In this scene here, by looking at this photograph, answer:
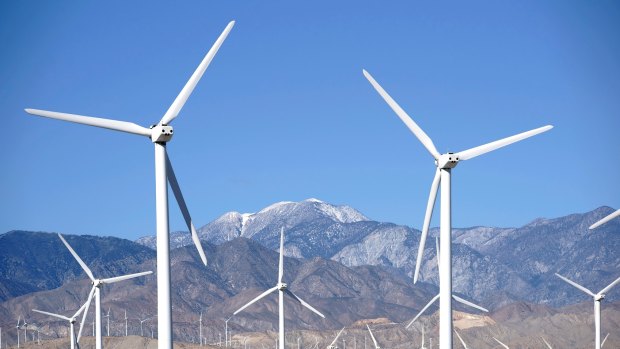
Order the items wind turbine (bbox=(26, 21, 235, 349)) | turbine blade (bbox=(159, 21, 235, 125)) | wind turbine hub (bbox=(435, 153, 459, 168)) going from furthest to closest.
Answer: wind turbine hub (bbox=(435, 153, 459, 168))
turbine blade (bbox=(159, 21, 235, 125))
wind turbine (bbox=(26, 21, 235, 349))

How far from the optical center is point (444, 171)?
6819cm

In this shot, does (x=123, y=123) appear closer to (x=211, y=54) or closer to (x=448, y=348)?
(x=211, y=54)

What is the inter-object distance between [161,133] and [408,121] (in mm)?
18095

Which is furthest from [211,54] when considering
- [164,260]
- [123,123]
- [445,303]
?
[445,303]

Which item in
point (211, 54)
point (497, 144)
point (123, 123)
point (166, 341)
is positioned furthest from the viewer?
point (497, 144)

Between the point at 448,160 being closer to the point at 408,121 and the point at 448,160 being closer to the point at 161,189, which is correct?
the point at 408,121

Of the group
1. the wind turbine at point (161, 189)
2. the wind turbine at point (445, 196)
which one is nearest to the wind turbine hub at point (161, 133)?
the wind turbine at point (161, 189)

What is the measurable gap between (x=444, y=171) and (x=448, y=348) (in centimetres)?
930

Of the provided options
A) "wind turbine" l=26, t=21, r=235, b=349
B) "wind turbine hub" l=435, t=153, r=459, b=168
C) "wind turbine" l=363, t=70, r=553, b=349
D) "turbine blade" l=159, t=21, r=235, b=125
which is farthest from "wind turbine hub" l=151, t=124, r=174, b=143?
"wind turbine hub" l=435, t=153, r=459, b=168

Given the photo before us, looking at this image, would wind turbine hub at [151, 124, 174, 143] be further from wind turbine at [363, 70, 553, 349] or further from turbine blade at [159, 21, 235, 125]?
wind turbine at [363, 70, 553, 349]

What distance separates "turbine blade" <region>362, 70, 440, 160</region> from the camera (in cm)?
6994

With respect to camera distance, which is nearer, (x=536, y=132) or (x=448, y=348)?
(x=448, y=348)

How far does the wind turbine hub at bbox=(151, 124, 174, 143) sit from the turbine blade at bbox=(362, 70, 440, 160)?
13213 mm

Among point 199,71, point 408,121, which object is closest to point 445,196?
point 408,121
